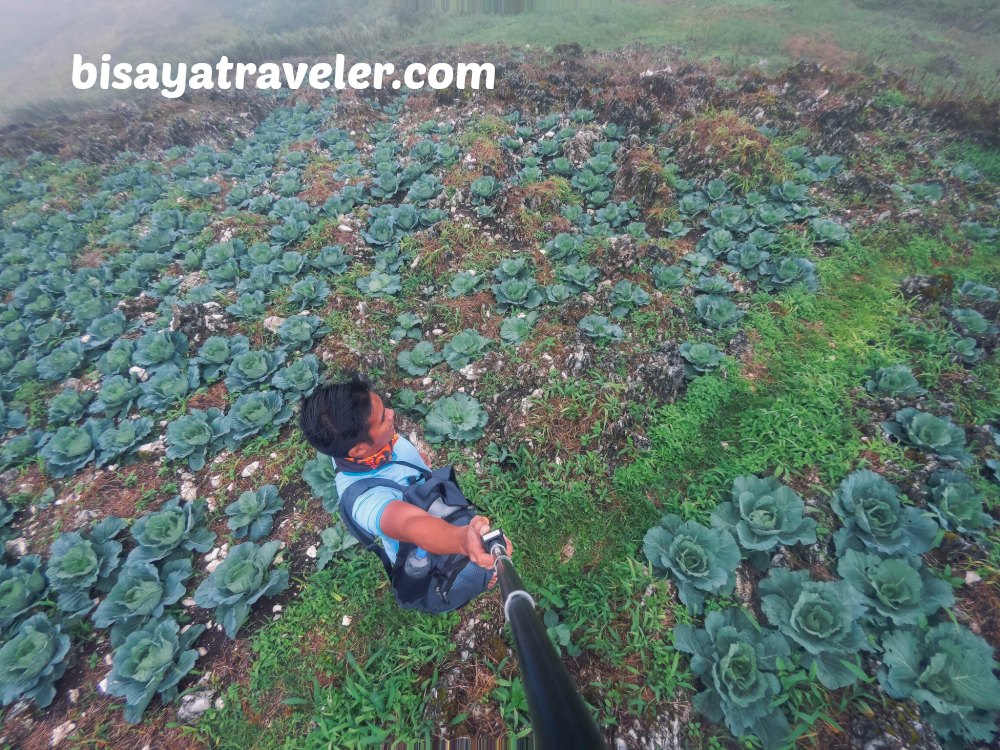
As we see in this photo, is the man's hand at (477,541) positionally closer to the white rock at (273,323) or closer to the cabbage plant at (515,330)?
the cabbage plant at (515,330)

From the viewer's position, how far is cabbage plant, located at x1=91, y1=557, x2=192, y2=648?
3500 millimetres

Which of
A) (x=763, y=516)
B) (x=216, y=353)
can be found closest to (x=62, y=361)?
(x=216, y=353)

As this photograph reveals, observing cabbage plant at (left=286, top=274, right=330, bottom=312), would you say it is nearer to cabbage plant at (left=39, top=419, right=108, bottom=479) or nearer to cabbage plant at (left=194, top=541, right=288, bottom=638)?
cabbage plant at (left=39, top=419, right=108, bottom=479)

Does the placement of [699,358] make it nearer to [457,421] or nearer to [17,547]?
[457,421]

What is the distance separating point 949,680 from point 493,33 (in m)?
20.1

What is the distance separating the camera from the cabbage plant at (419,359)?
5.18 meters

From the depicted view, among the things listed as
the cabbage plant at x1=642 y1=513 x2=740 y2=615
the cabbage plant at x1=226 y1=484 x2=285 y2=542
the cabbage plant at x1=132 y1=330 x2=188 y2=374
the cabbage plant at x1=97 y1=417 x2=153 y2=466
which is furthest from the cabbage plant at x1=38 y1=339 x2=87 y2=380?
the cabbage plant at x1=642 y1=513 x2=740 y2=615

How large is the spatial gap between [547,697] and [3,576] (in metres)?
5.35

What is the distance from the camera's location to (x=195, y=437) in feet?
15.3

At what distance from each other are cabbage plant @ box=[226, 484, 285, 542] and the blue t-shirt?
81.8 inches

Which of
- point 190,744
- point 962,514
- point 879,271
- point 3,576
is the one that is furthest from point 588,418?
point 3,576

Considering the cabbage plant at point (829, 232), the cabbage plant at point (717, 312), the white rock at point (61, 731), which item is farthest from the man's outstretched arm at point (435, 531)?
the cabbage plant at point (829, 232)

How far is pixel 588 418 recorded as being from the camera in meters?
4.50

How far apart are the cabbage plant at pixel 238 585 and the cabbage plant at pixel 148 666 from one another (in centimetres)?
28
